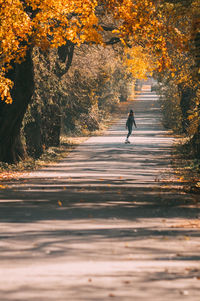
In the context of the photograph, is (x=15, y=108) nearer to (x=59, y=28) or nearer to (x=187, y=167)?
(x=59, y=28)

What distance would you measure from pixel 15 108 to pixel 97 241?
16181mm

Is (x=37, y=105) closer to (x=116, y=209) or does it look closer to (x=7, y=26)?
(x=7, y=26)

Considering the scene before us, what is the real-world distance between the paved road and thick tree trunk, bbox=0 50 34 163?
537cm

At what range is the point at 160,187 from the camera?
1781 centimetres

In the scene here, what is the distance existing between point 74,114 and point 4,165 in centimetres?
1870

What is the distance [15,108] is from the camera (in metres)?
25.1

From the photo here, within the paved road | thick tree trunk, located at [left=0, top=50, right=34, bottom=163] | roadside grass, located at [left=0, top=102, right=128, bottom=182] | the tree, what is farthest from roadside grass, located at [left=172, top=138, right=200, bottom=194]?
thick tree trunk, located at [left=0, top=50, right=34, bottom=163]

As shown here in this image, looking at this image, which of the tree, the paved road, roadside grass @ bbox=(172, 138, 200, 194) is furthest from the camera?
the tree

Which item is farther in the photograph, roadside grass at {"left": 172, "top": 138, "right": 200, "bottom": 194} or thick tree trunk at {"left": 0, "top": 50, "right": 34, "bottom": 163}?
thick tree trunk at {"left": 0, "top": 50, "right": 34, "bottom": 163}

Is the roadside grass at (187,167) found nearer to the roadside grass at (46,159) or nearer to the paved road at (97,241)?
the paved road at (97,241)

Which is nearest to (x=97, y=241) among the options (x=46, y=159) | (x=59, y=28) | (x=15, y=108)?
(x=59, y=28)

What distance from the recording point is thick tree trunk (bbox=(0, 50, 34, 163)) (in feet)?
81.0

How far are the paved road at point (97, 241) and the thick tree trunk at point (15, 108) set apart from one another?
17.6 ft

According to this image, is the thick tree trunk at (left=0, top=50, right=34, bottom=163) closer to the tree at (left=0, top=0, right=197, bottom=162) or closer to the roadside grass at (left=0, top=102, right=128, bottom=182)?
the tree at (left=0, top=0, right=197, bottom=162)
